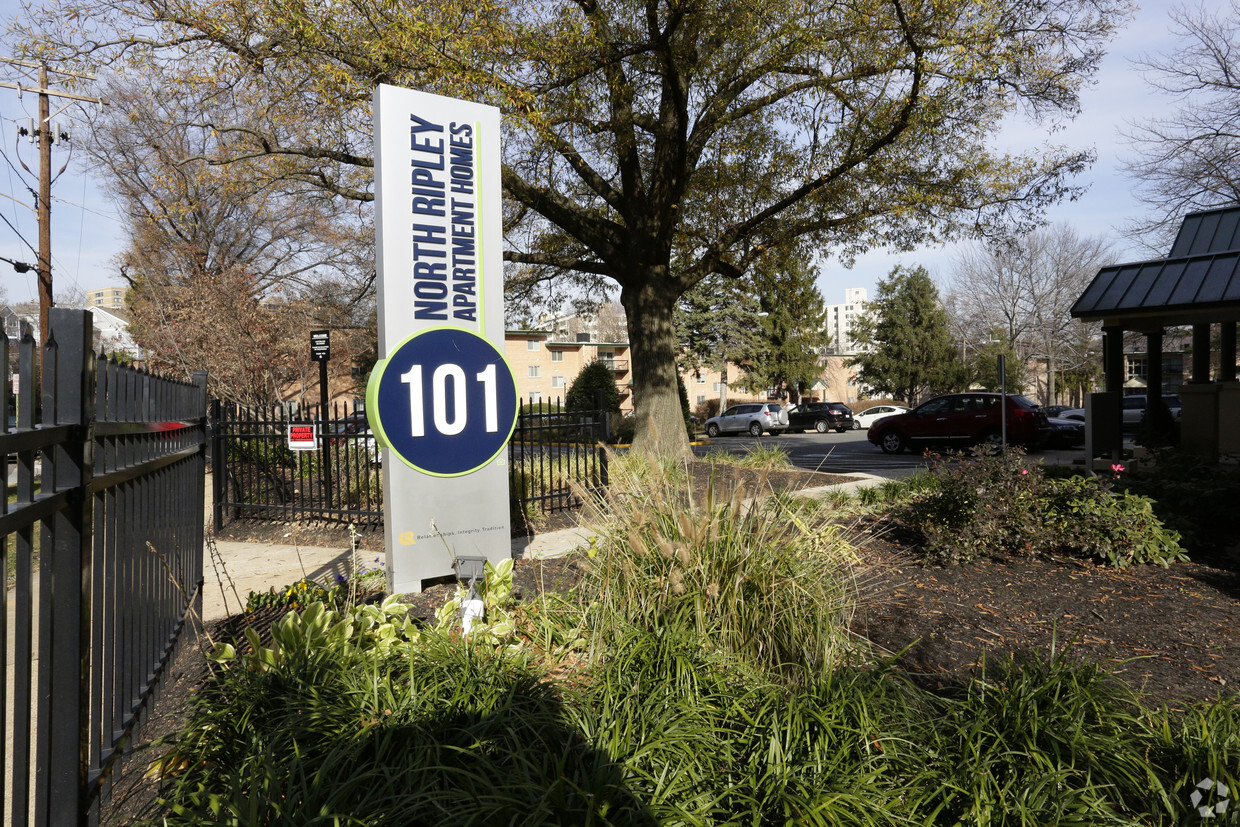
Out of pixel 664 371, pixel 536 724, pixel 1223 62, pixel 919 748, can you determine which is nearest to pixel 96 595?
pixel 536 724

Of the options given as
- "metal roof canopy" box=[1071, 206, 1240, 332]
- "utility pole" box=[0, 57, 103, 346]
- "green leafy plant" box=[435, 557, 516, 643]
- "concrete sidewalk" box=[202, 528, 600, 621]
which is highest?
"utility pole" box=[0, 57, 103, 346]

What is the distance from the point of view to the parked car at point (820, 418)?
118 ft

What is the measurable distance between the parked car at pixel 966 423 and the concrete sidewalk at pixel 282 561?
48.2 ft

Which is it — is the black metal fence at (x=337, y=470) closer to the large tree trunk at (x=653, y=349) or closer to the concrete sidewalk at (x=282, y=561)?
the concrete sidewalk at (x=282, y=561)

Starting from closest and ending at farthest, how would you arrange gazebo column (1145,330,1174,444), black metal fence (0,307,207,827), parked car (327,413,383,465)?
black metal fence (0,307,207,827) < parked car (327,413,383,465) < gazebo column (1145,330,1174,444)

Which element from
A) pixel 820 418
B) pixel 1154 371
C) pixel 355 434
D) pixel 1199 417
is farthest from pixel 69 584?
pixel 820 418

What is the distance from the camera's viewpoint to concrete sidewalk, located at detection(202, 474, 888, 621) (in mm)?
6449

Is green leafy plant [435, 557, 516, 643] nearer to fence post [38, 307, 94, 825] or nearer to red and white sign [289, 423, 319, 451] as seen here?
fence post [38, 307, 94, 825]

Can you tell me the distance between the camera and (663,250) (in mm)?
14016

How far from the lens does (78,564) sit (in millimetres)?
2398

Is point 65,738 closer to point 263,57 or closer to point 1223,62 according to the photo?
point 263,57

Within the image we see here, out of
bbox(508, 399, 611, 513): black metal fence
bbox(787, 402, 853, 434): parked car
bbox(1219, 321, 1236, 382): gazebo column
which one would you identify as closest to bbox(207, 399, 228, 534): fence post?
bbox(508, 399, 611, 513): black metal fence

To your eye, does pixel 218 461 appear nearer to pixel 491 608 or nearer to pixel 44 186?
pixel 491 608

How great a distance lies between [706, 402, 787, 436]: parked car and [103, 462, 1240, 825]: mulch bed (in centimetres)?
2802
